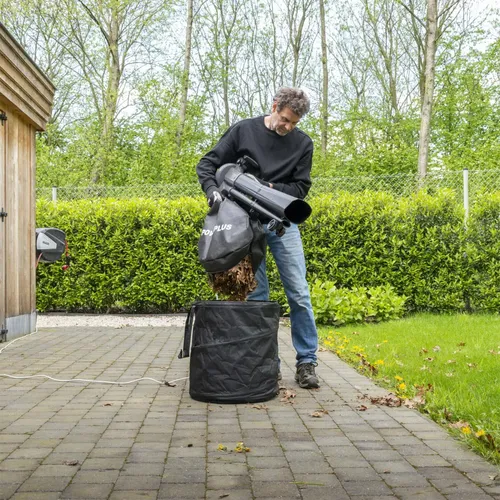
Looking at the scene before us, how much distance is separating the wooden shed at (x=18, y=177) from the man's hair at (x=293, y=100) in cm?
336

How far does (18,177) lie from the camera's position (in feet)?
25.2

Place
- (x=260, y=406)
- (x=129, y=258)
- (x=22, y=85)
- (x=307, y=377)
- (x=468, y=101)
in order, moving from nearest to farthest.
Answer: (x=260, y=406), (x=307, y=377), (x=22, y=85), (x=129, y=258), (x=468, y=101)

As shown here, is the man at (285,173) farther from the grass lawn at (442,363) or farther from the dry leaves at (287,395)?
the grass lawn at (442,363)

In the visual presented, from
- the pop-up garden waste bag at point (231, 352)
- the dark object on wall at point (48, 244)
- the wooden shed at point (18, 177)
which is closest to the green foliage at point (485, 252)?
the dark object on wall at point (48, 244)

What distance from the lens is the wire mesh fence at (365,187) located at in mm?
10289

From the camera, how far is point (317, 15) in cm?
2634

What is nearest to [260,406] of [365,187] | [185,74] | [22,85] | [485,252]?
[22,85]

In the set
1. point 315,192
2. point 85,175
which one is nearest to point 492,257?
A: point 315,192

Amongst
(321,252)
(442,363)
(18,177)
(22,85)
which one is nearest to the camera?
(442,363)

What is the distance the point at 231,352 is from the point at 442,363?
6.68ft

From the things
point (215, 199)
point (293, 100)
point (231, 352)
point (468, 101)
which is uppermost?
point (468, 101)

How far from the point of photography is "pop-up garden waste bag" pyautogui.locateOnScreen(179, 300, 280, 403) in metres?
4.13

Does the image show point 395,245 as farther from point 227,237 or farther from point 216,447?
point 216,447

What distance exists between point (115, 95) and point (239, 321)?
1882 cm
